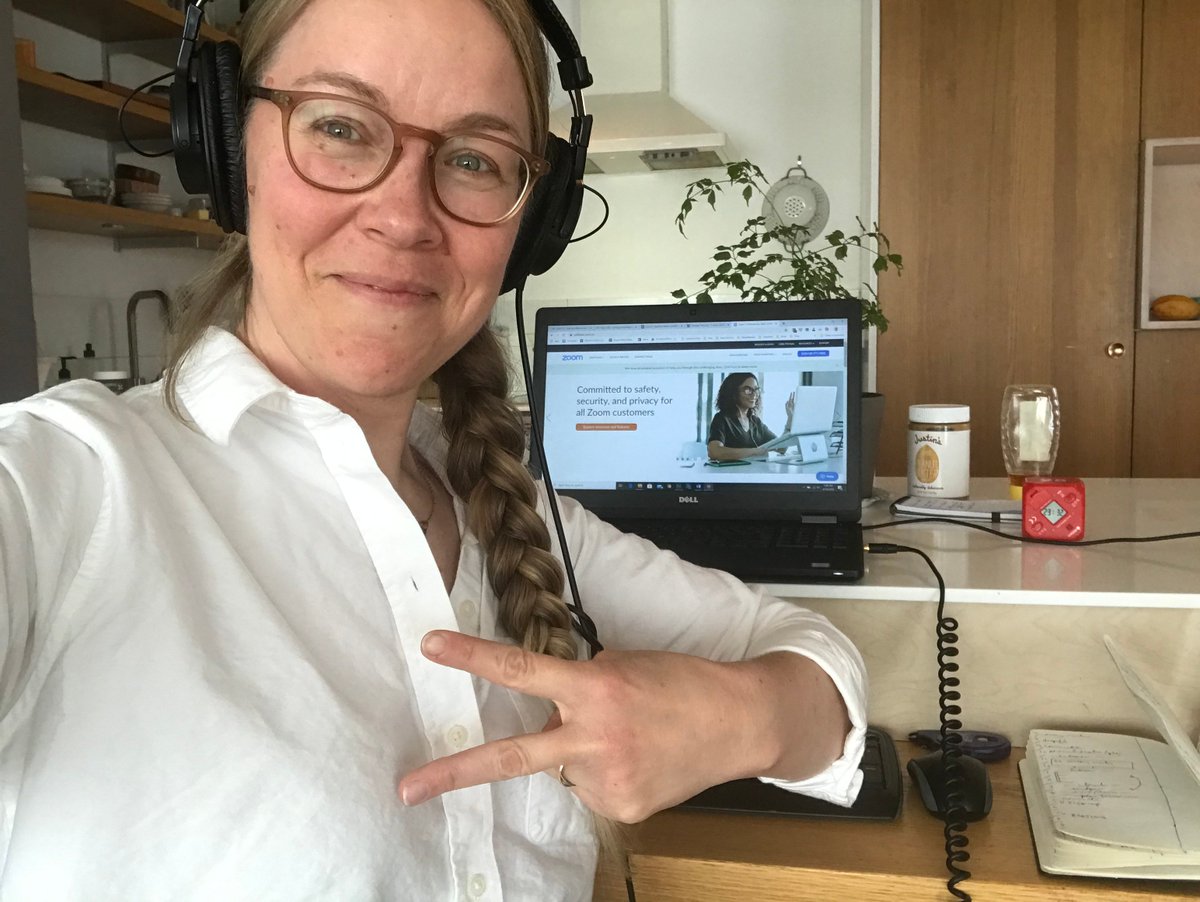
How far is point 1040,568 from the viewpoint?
1.01 metres

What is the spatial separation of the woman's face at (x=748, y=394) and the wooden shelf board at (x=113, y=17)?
6.54 ft

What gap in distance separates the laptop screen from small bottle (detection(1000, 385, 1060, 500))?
0.47 metres

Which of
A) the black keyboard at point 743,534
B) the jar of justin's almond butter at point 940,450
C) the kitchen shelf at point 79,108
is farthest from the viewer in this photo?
the kitchen shelf at point 79,108

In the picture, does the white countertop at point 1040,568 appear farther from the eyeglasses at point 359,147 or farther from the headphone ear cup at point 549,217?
the eyeglasses at point 359,147

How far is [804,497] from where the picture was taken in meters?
1.16

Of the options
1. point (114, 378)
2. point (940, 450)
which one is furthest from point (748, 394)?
point (114, 378)

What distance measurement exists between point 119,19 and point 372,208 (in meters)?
2.50

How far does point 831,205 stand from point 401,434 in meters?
2.94

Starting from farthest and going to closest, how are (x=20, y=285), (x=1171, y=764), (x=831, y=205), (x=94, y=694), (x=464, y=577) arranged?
(x=831, y=205), (x=20, y=285), (x=1171, y=764), (x=464, y=577), (x=94, y=694)

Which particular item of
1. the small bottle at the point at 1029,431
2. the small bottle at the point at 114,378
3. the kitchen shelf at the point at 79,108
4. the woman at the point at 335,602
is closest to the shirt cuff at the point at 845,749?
the woman at the point at 335,602

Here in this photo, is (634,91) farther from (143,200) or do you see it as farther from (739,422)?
(739,422)

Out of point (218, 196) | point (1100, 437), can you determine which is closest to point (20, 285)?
point (218, 196)

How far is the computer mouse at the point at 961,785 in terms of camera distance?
0.92 meters

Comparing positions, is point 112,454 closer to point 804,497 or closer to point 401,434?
point 401,434
